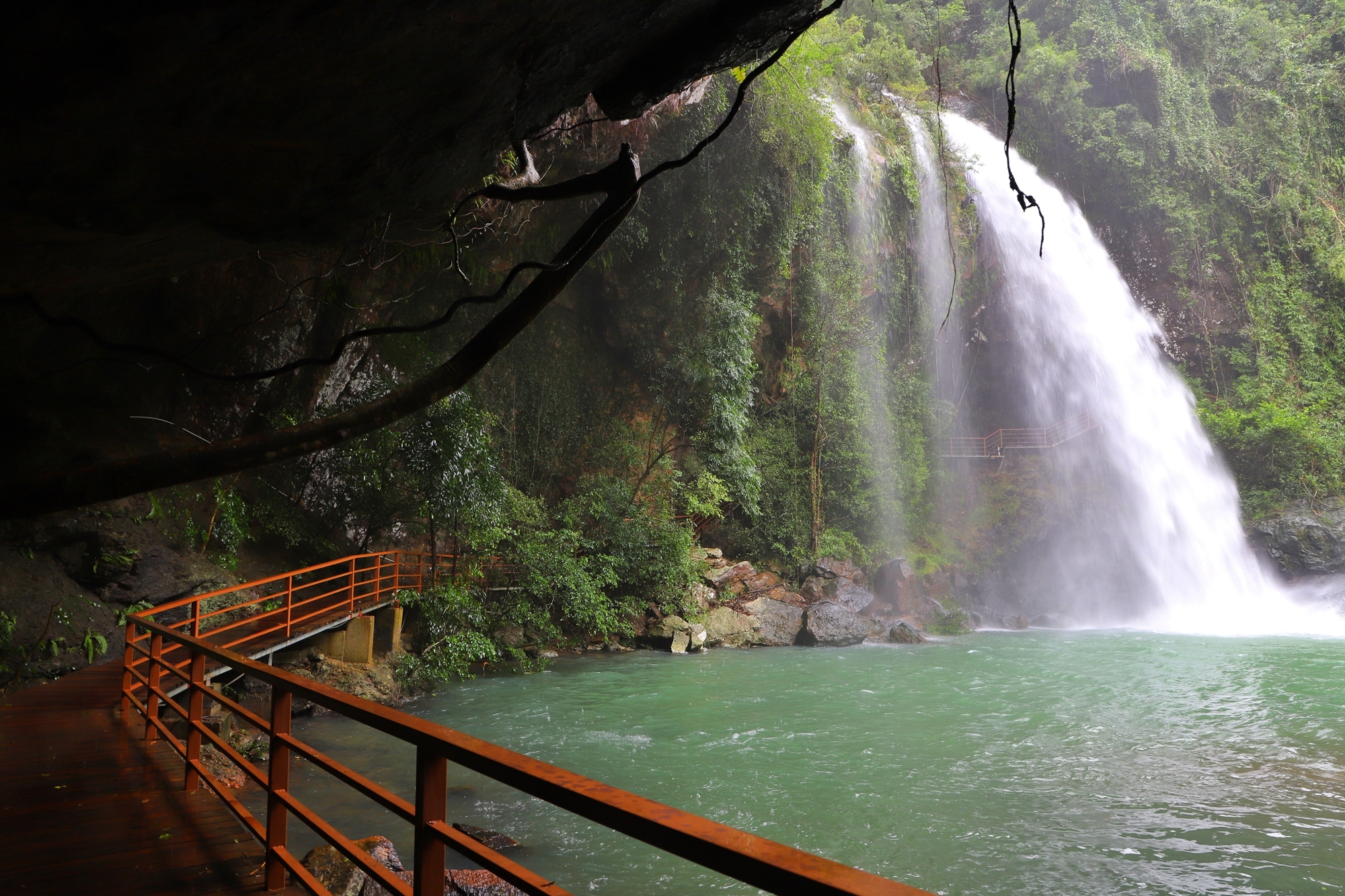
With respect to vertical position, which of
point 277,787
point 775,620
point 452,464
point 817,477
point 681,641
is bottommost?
point 681,641

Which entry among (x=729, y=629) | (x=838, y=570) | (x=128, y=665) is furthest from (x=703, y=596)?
(x=128, y=665)

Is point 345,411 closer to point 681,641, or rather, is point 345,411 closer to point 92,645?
point 92,645

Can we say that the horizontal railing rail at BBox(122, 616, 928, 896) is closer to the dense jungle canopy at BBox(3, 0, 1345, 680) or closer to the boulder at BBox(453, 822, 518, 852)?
the dense jungle canopy at BBox(3, 0, 1345, 680)

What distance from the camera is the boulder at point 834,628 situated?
15.7 m

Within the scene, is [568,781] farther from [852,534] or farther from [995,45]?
[995,45]

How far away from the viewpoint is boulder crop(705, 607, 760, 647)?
15.4 m

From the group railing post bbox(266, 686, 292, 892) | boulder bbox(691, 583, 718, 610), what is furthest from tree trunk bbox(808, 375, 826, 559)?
railing post bbox(266, 686, 292, 892)

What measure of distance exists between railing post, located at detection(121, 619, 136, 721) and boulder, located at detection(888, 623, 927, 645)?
43.7 feet

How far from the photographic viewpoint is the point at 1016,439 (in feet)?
78.1

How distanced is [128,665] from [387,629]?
5.65m

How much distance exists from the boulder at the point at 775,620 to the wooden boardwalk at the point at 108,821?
11.8 meters

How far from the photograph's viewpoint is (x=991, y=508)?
22828mm

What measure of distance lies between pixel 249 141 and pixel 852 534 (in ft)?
61.7

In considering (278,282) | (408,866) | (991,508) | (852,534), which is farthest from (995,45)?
(408,866)
